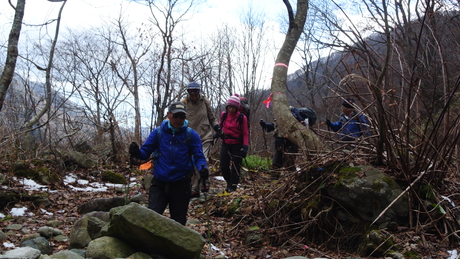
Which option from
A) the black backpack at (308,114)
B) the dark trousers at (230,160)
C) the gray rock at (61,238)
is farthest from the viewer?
the black backpack at (308,114)

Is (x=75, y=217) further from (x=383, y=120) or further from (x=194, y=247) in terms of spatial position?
(x=383, y=120)

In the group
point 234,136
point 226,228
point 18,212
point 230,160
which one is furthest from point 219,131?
point 18,212

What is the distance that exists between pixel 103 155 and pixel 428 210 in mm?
9489

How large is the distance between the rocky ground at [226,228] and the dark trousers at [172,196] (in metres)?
0.32

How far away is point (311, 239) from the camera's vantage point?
4.70m

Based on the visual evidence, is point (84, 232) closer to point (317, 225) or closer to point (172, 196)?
point (172, 196)

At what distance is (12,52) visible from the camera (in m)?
6.38

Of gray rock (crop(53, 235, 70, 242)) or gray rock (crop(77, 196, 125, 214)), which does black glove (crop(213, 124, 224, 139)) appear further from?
gray rock (crop(53, 235, 70, 242))

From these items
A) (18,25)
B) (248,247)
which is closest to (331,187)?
(248,247)

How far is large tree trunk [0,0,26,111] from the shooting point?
20.5 feet

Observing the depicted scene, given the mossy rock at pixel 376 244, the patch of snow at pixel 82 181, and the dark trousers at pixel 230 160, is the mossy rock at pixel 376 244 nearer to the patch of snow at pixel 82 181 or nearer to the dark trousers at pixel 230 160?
the dark trousers at pixel 230 160

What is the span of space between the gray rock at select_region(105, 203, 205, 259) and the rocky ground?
0.29m

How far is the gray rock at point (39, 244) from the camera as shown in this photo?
4.15m

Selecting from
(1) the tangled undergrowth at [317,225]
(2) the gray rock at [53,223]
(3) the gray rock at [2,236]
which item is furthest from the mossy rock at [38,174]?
(1) the tangled undergrowth at [317,225]
